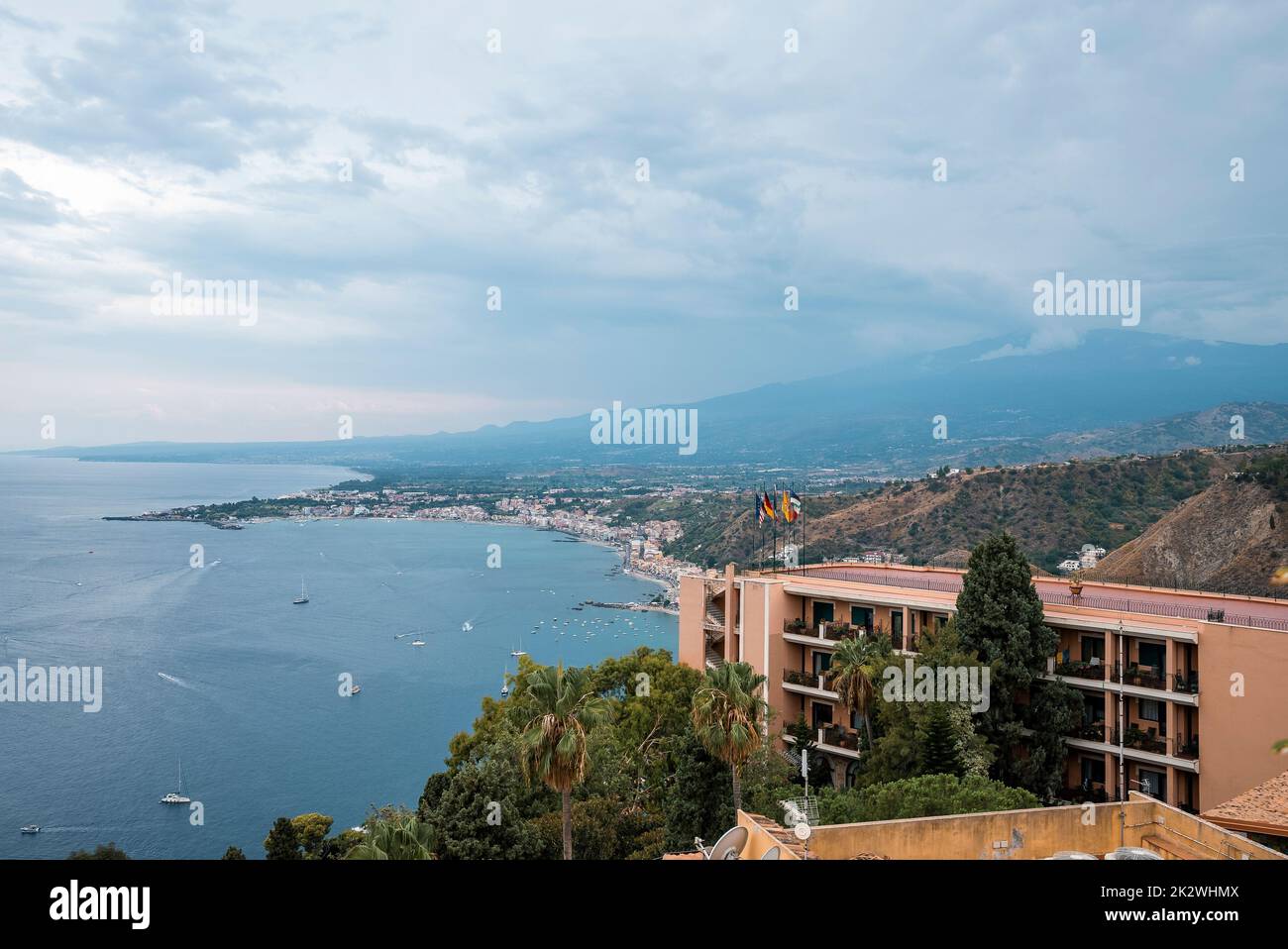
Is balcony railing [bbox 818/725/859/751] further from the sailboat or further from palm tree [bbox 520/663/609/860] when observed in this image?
the sailboat

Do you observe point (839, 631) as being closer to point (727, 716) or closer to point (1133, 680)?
point (1133, 680)

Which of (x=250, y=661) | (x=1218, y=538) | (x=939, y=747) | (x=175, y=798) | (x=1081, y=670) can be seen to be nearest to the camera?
(x=939, y=747)

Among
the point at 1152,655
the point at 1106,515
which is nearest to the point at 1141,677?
the point at 1152,655

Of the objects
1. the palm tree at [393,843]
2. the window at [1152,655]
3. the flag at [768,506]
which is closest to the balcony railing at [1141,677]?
the window at [1152,655]

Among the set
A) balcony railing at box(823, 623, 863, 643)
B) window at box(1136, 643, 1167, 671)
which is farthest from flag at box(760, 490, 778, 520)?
window at box(1136, 643, 1167, 671)
